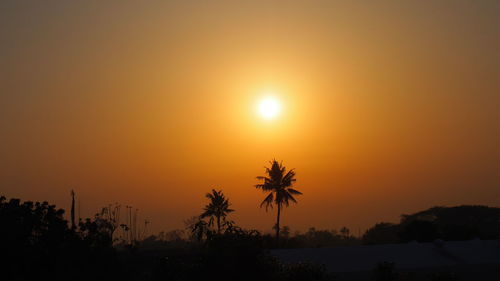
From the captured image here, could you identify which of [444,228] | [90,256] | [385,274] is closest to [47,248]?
[90,256]

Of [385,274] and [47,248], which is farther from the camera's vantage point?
[385,274]

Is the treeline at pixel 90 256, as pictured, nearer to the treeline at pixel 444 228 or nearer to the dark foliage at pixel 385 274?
the dark foliage at pixel 385 274

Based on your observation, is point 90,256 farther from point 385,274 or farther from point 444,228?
point 444,228

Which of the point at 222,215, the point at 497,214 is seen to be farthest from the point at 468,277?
the point at 497,214

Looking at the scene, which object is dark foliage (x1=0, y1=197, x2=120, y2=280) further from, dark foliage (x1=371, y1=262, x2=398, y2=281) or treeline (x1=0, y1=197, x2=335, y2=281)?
dark foliage (x1=371, y1=262, x2=398, y2=281)

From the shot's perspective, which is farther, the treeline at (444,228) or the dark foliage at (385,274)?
the treeline at (444,228)

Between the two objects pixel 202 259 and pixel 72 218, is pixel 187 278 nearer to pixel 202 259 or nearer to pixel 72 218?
pixel 202 259

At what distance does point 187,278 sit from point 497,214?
169 m

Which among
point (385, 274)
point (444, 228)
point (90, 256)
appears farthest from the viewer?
point (444, 228)

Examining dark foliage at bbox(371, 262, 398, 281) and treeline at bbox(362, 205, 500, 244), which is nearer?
dark foliage at bbox(371, 262, 398, 281)

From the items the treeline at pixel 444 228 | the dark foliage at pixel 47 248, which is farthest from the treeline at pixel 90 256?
the treeline at pixel 444 228

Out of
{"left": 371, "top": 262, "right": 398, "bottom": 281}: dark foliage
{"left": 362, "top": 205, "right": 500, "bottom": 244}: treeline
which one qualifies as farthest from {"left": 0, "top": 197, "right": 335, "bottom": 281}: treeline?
{"left": 362, "top": 205, "right": 500, "bottom": 244}: treeline

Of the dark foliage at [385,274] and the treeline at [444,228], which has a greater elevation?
the treeline at [444,228]

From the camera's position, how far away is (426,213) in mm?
198500
